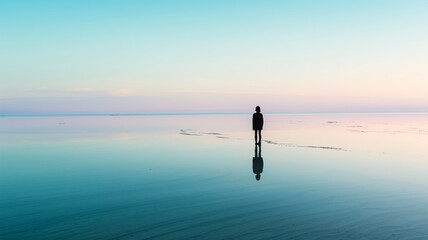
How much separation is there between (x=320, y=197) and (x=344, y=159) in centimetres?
771

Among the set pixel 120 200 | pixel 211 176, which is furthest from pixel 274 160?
pixel 120 200

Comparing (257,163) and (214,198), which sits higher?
(214,198)

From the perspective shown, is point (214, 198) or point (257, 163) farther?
point (257, 163)

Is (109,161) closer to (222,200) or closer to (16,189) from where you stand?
(16,189)

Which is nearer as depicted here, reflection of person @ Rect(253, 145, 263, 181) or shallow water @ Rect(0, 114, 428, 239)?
shallow water @ Rect(0, 114, 428, 239)

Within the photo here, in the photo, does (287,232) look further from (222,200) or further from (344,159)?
(344,159)

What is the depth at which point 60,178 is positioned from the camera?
11.7m

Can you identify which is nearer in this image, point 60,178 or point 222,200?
point 222,200

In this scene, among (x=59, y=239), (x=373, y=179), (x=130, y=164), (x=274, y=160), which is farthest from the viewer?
(x=274, y=160)

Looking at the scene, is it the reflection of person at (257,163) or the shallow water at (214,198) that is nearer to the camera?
the shallow water at (214,198)

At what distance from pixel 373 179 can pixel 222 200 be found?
5.83 meters

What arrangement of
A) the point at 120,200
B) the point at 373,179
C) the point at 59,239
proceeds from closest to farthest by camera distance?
the point at 59,239
the point at 120,200
the point at 373,179

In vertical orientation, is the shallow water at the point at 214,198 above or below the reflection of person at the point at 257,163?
above

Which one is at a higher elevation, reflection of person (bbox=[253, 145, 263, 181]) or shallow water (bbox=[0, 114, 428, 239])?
shallow water (bbox=[0, 114, 428, 239])
